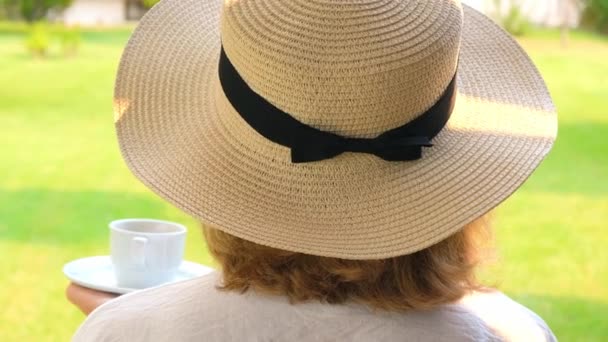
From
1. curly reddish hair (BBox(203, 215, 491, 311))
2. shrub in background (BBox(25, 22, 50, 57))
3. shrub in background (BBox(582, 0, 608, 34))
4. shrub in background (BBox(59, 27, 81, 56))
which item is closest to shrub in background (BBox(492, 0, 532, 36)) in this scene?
shrub in background (BBox(582, 0, 608, 34))

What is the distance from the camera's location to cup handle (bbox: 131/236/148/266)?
4.18 ft

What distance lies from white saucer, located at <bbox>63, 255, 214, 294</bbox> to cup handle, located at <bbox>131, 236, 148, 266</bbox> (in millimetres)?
39

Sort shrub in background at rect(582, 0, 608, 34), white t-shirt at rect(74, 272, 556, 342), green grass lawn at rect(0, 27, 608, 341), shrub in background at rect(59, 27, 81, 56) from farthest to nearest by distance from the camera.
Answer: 1. shrub in background at rect(582, 0, 608, 34)
2. shrub in background at rect(59, 27, 81, 56)
3. green grass lawn at rect(0, 27, 608, 341)
4. white t-shirt at rect(74, 272, 556, 342)

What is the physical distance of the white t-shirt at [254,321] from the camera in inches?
39.5

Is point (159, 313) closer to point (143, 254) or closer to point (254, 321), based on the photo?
point (254, 321)

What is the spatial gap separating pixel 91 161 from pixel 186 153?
18.4 feet

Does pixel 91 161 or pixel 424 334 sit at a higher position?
pixel 424 334

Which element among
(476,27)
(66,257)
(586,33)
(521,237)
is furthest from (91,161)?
(586,33)

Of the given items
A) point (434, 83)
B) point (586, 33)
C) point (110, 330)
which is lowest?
point (586, 33)

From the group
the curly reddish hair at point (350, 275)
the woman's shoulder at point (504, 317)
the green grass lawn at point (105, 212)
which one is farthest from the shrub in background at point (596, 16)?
the curly reddish hair at point (350, 275)

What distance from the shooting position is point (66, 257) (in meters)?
4.48

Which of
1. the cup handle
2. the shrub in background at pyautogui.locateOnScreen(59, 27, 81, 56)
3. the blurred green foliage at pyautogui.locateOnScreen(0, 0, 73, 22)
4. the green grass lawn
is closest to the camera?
the cup handle

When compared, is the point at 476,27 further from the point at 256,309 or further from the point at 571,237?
the point at 571,237

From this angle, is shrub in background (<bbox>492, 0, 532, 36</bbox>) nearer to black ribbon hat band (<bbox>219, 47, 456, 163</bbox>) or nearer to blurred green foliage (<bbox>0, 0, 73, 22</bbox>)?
blurred green foliage (<bbox>0, 0, 73, 22</bbox>)
